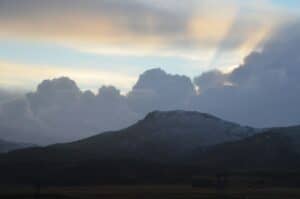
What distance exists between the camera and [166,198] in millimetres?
154500

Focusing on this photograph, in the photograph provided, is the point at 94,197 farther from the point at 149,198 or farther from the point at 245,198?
the point at 245,198

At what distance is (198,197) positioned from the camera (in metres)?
160

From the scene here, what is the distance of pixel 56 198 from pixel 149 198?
70.2 feet

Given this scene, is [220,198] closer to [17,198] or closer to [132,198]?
[132,198]

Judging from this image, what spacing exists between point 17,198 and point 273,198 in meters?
59.6

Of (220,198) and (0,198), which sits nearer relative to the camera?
(0,198)

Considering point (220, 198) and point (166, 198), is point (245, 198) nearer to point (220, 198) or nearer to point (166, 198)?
point (220, 198)

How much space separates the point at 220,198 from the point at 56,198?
38.1 meters

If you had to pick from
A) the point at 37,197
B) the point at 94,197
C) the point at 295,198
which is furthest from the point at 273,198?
the point at 37,197

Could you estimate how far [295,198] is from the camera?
150875 mm

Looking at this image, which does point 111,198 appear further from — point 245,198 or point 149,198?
point 245,198

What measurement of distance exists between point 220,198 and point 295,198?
1728 cm

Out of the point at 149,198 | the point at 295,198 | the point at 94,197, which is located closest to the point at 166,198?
the point at 149,198

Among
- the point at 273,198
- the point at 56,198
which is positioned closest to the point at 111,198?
the point at 56,198
